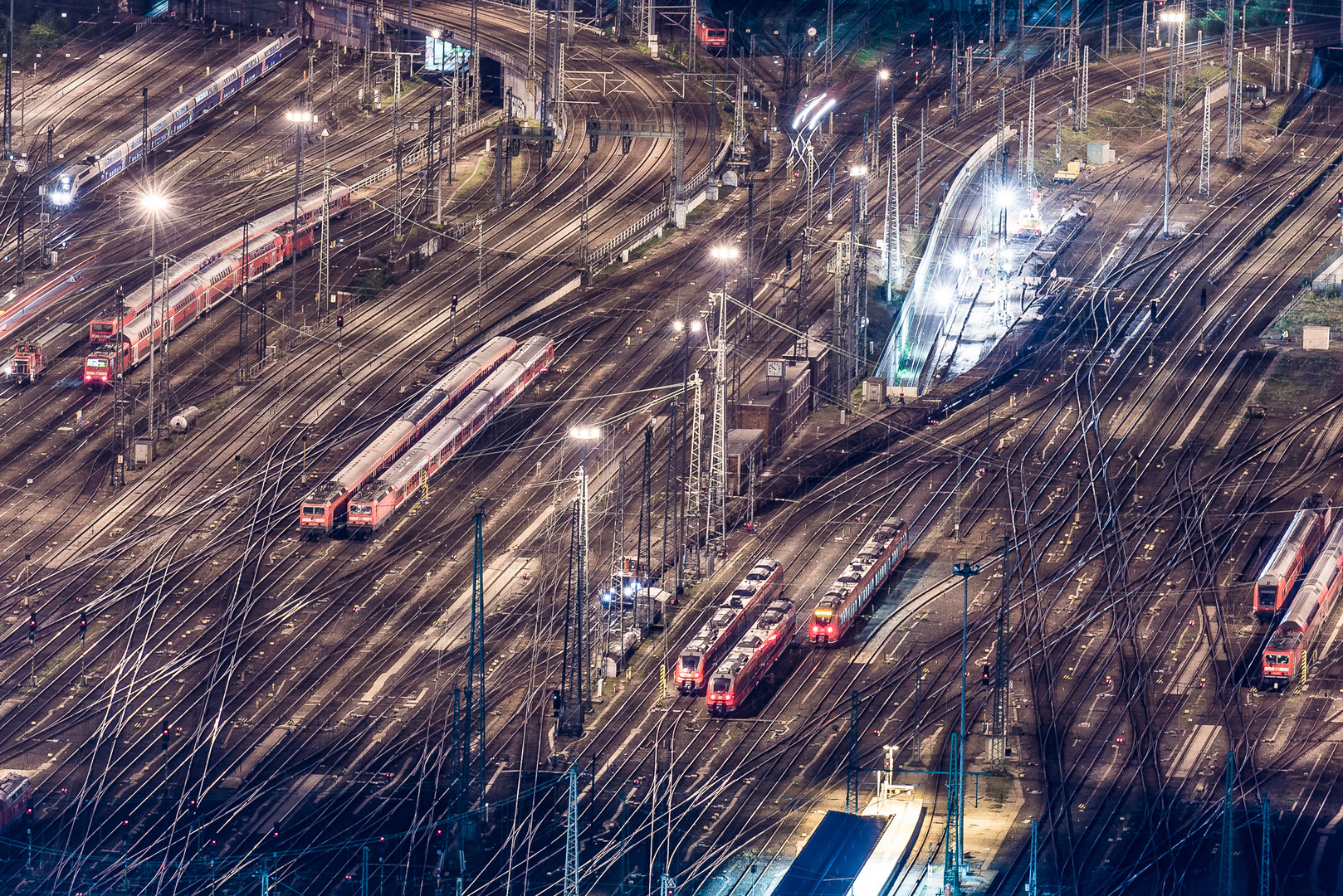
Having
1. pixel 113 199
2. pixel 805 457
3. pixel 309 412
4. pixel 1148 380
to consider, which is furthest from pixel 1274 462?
pixel 113 199

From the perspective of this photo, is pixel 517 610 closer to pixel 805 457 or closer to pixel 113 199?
pixel 805 457

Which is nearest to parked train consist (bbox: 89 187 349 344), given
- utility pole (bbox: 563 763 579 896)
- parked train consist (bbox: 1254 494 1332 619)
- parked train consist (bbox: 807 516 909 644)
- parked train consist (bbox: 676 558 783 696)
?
parked train consist (bbox: 676 558 783 696)

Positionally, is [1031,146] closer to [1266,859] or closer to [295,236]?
[295,236]

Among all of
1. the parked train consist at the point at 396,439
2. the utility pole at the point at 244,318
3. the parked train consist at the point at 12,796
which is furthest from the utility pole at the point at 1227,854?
the utility pole at the point at 244,318

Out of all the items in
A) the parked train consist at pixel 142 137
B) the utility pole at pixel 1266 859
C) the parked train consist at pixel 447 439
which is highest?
the parked train consist at pixel 142 137

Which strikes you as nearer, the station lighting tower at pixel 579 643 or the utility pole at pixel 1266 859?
the utility pole at pixel 1266 859

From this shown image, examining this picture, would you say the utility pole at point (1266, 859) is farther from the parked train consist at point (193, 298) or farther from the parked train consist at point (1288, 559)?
the parked train consist at point (193, 298)

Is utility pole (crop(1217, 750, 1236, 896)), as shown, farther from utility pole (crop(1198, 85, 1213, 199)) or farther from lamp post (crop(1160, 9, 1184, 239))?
utility pole (crop(1198, 85, 1213, 199))
